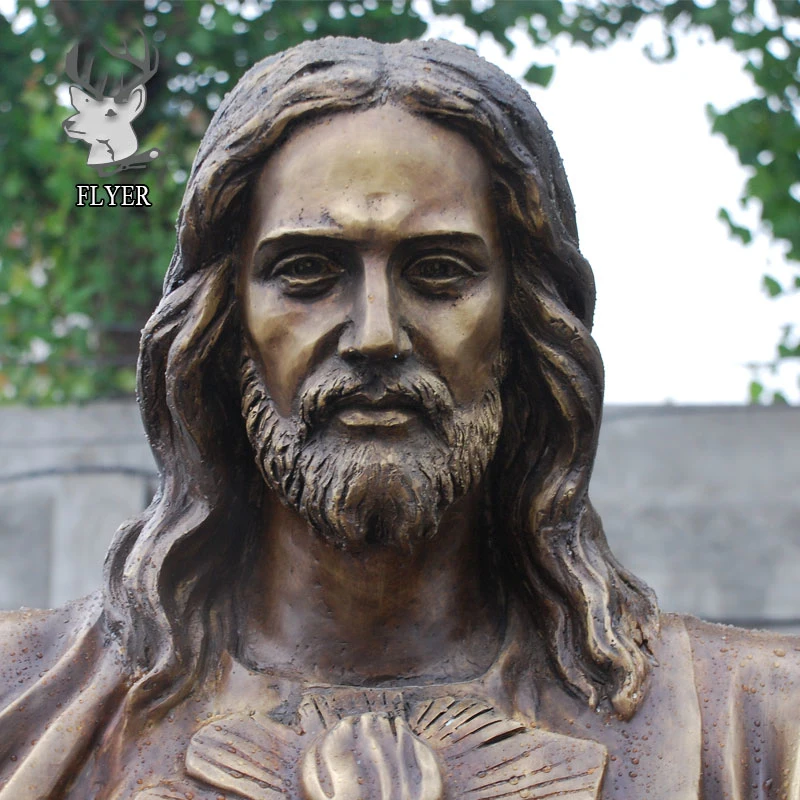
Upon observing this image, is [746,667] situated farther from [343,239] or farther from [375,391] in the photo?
[343,239]

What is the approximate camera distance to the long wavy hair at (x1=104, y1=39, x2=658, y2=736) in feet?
9.75

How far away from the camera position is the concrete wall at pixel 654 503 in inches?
260

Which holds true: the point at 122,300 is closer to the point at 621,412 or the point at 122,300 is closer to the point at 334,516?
the point at 621,412

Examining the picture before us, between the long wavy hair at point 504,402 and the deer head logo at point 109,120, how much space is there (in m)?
2.51

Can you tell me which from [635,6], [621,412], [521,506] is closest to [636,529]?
[621,412]

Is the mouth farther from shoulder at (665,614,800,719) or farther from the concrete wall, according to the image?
the concrete wall

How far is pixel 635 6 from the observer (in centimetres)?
669

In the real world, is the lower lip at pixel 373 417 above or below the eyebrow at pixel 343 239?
below

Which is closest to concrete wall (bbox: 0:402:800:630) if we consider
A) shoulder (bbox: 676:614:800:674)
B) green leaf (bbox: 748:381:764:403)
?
green leaf (bbox: 748:381:764:403)

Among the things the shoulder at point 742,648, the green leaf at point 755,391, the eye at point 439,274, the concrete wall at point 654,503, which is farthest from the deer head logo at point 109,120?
the shoulder at point 742,648

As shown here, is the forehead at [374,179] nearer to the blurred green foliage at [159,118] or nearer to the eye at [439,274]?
the eye at [439,274]

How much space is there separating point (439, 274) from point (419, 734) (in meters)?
0.85

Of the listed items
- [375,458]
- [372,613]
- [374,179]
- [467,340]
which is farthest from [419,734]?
[374,179]

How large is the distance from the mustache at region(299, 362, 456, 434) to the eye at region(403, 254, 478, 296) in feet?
0.53
